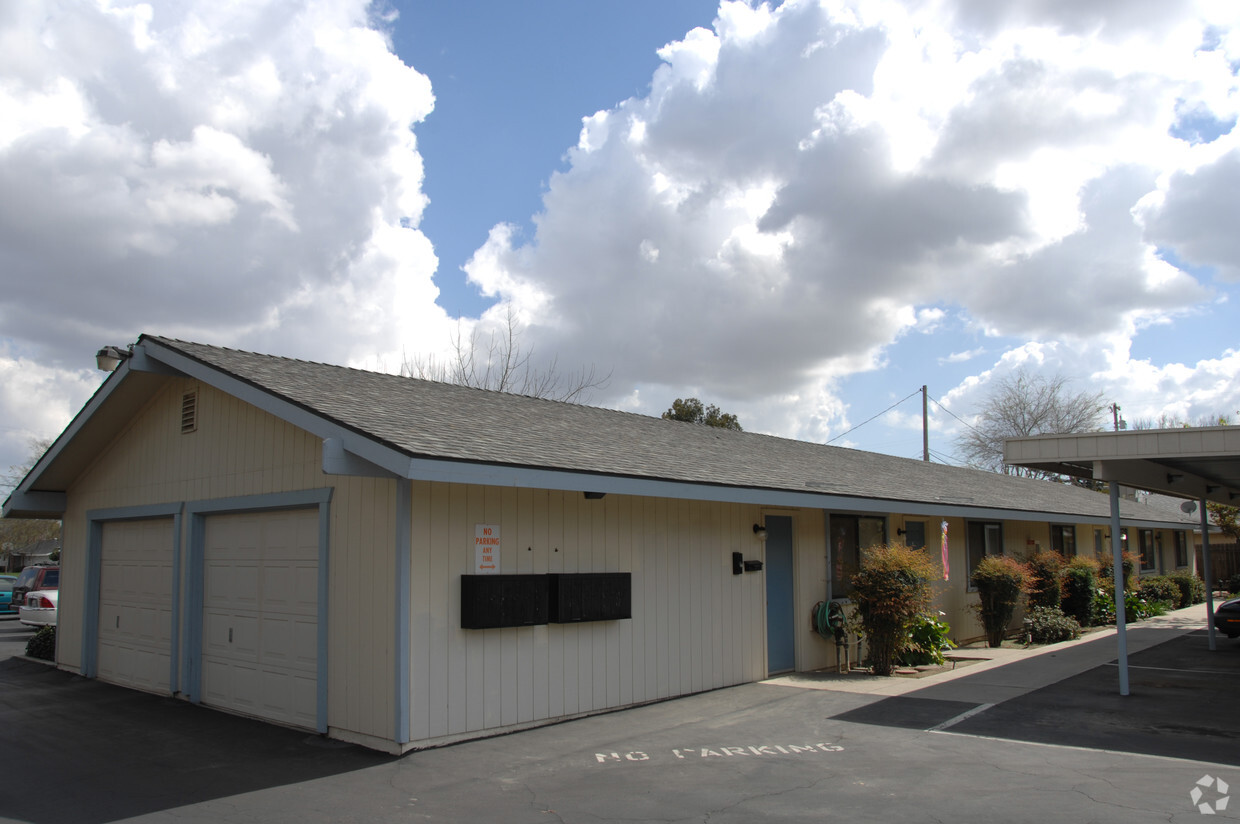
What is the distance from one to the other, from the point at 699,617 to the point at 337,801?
544cm

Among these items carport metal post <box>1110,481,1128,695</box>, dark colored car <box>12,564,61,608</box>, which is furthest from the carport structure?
dark colored car <box>12,564,61,608</box>

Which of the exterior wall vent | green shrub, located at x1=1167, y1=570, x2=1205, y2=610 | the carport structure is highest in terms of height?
the exterior wall vent

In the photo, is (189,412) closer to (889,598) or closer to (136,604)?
(136,604)

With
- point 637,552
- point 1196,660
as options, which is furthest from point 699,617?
point 1196,660

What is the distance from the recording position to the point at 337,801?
6.29 metres

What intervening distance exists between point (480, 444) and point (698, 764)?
356 cm

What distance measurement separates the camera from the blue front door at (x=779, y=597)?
1210 centimetres

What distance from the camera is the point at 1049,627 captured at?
54.5ft

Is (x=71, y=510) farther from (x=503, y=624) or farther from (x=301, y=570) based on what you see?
(x=503, y=624)

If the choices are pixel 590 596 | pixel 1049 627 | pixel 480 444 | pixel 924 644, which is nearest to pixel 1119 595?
pixel 924 644

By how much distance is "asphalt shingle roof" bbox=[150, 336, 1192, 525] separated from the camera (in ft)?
27.8

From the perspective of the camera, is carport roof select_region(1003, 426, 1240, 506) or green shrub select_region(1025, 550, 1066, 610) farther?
green shrub select_region(1025, 550, 1066, 610)

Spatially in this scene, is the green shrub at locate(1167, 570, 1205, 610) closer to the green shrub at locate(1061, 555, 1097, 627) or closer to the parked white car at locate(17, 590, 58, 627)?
the green shrub at locate(1061, 555, 1097, 627)

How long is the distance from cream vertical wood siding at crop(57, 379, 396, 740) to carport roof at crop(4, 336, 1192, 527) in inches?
17.7
